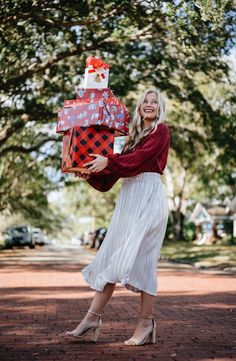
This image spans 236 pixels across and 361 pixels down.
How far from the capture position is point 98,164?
5066mm

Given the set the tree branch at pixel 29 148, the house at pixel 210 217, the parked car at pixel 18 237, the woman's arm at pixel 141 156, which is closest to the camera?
the woman's arm at pixel 141 156

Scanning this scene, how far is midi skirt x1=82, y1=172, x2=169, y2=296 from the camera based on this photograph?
17.1 ft

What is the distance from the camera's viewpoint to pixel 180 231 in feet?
155

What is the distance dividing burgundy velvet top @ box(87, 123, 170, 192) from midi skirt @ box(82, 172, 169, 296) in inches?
4.9

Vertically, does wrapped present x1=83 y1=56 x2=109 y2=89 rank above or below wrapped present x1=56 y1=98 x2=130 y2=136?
above

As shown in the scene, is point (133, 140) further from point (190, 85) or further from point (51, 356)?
point (190, 85)

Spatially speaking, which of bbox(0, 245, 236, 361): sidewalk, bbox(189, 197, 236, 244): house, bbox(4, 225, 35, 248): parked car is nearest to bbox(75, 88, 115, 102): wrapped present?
bbox(0, 245, 236, 361): sidewalk

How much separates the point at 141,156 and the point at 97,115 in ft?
1.66

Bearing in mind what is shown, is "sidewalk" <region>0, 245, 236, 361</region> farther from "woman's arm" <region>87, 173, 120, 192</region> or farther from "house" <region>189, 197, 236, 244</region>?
"house" <region>189, 197, 236, 244</region>

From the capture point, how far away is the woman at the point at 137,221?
5188 millimetres

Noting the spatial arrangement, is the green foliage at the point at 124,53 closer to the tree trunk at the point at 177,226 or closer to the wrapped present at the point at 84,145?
the wrapped present at the point at 84,145

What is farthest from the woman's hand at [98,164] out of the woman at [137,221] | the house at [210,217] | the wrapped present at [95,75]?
the house at [210,217]

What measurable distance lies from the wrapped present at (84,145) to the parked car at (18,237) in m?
36.9

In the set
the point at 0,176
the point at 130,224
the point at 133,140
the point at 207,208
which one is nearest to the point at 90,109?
the point at 133,140
